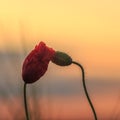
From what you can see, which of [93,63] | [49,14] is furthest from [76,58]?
[49,14]

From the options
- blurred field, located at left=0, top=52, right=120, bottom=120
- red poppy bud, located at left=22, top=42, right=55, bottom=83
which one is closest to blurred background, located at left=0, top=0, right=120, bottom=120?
blurred field, located at left=0, top=52, right=120, bottom=120

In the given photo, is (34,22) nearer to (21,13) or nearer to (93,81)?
(21,13)

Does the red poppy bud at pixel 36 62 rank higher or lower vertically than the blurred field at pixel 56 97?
higher

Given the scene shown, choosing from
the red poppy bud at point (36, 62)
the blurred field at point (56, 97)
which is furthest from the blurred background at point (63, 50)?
the red poppy bud at point (36, 62)

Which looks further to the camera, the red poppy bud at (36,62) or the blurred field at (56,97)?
the blurred field at (56,97)

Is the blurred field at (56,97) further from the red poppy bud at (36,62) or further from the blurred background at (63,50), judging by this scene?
the red poppy bud at (36,62)

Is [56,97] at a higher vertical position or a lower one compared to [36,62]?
lower

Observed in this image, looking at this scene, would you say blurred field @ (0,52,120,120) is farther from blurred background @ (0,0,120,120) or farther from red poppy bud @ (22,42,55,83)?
red poppy bud @ (22,42,55,83)

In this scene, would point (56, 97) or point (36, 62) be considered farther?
point (56, 97)
